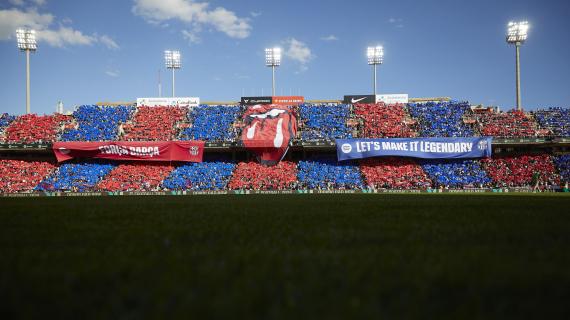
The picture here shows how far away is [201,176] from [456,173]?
25.4m

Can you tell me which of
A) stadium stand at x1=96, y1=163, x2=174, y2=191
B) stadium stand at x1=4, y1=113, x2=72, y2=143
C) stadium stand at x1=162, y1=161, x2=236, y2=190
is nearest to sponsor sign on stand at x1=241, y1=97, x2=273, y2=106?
stadium stand at x1=162, y1=161, x2=236, y2=190

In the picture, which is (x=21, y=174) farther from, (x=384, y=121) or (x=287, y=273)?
(x=287, y=273)

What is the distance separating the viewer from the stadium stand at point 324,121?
135ft

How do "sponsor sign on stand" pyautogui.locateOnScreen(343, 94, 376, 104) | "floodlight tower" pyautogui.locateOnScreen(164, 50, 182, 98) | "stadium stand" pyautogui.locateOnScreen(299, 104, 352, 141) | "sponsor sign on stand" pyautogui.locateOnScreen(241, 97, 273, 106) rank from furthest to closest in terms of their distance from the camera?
"floodlight tower" pyautogui.locateOnScreen(164, 50, 182, 98)
"sponsor sign on stand" pyautogui.locateOnScreen(343, 94, 376, 104)
"sponsor sign on stand" pyautogui.locateOnScreen(241, 97, 273, 106)
"stadium stand" pyautogui.locateOnScreen(299, 104, 352, 141)

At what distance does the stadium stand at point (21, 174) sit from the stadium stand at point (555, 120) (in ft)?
172

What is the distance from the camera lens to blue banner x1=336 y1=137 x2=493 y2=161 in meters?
37.7

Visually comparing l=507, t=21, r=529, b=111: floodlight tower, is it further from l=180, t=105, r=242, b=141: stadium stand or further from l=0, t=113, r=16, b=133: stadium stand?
l=0, t=113, r=16, b=133: stadium stand

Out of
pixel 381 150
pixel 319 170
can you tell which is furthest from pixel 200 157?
pixel 381 150

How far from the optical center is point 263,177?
36.3m

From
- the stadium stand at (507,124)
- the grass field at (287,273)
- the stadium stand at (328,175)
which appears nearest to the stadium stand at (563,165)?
the stadium stand at (507,124)

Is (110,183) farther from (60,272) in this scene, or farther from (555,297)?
(555,297)

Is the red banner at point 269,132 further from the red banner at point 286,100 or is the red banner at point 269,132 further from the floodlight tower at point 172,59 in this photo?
the floodlight tower at point 172,59

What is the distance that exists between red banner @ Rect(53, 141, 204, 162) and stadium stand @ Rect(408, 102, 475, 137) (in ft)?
82.3

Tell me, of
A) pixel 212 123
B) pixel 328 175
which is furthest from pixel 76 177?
pixel 328 175
